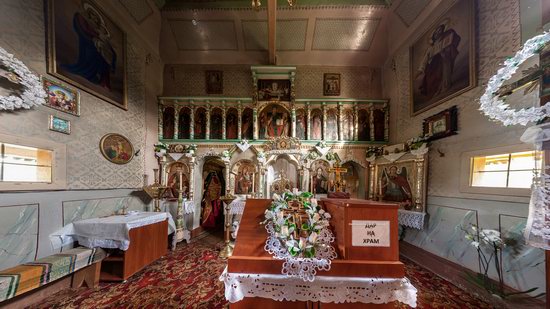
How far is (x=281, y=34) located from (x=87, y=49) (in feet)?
19.2

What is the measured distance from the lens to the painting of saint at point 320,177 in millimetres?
6594

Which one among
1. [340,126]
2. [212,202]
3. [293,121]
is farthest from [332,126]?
[212,202]

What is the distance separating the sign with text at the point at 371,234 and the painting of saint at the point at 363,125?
5.74m


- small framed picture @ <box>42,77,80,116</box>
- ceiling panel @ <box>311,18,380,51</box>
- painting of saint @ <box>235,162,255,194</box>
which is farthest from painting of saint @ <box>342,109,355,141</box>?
small framed picture @ <box>42,77,80,116</box>

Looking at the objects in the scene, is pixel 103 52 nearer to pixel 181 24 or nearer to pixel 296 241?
pixel 181 24

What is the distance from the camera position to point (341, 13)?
21.6ft

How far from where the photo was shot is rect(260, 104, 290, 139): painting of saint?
6.90 meters

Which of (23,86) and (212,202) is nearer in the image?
(23,86)

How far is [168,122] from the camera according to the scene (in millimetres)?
6828

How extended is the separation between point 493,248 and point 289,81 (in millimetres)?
6743

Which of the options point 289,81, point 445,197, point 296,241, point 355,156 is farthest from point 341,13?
point 296,241

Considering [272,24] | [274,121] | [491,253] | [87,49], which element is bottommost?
[491,253]

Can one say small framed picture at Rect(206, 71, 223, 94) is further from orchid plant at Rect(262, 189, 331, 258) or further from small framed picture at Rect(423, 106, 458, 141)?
small framed picture at Rect(423, 106, 458, 141)

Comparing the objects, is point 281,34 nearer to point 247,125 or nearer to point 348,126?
point 247,125
